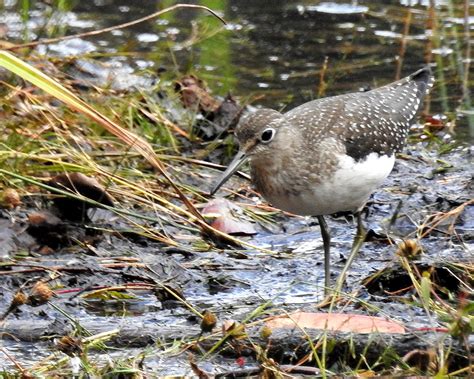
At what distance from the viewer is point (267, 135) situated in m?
6.05

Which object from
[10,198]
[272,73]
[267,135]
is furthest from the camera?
[272,73]

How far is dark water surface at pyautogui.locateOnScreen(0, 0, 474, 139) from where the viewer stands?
9828 millimetres

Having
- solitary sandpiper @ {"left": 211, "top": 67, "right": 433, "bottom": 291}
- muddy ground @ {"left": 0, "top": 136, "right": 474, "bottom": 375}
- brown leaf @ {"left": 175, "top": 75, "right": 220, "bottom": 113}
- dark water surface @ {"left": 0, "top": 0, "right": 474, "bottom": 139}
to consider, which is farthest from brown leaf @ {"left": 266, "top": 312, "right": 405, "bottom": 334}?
dark water surface @ {"left": 0, "top": 0, "right": 474, "bottom": 139}

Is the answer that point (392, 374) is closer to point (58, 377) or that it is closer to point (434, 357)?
point (434, 357)

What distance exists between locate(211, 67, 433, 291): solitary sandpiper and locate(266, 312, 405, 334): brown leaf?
975 mm

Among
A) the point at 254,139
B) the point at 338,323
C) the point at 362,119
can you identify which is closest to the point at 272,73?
the point at 362,119

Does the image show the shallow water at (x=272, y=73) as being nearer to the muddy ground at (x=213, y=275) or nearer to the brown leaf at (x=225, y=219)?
the muddy ground at (x=213, y=275)

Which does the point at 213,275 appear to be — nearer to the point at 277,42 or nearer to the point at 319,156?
the point at 319,156

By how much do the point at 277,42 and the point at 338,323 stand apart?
7.07 m

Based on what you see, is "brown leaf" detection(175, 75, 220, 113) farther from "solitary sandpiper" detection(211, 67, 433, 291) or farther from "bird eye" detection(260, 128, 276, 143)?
"bird eye" detection(260, 128, 276, 143)

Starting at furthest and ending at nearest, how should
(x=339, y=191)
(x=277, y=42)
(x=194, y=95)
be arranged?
(x=277, y=42), (x=194, y=95), (x=339, y=191)

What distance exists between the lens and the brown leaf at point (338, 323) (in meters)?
4.49

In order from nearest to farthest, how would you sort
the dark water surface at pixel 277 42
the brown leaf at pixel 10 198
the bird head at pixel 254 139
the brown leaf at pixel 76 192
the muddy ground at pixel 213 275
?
the muddy ground at pixel 213 275 → the bird head at pixel 254 139 → the brown leaf at pixel 10 198 → the brown leaf at pixel 76 192 → the dark water surface at pixel 277 42

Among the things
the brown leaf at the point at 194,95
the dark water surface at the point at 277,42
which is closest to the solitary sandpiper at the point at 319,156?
the brown leaf at the point at 194,95
